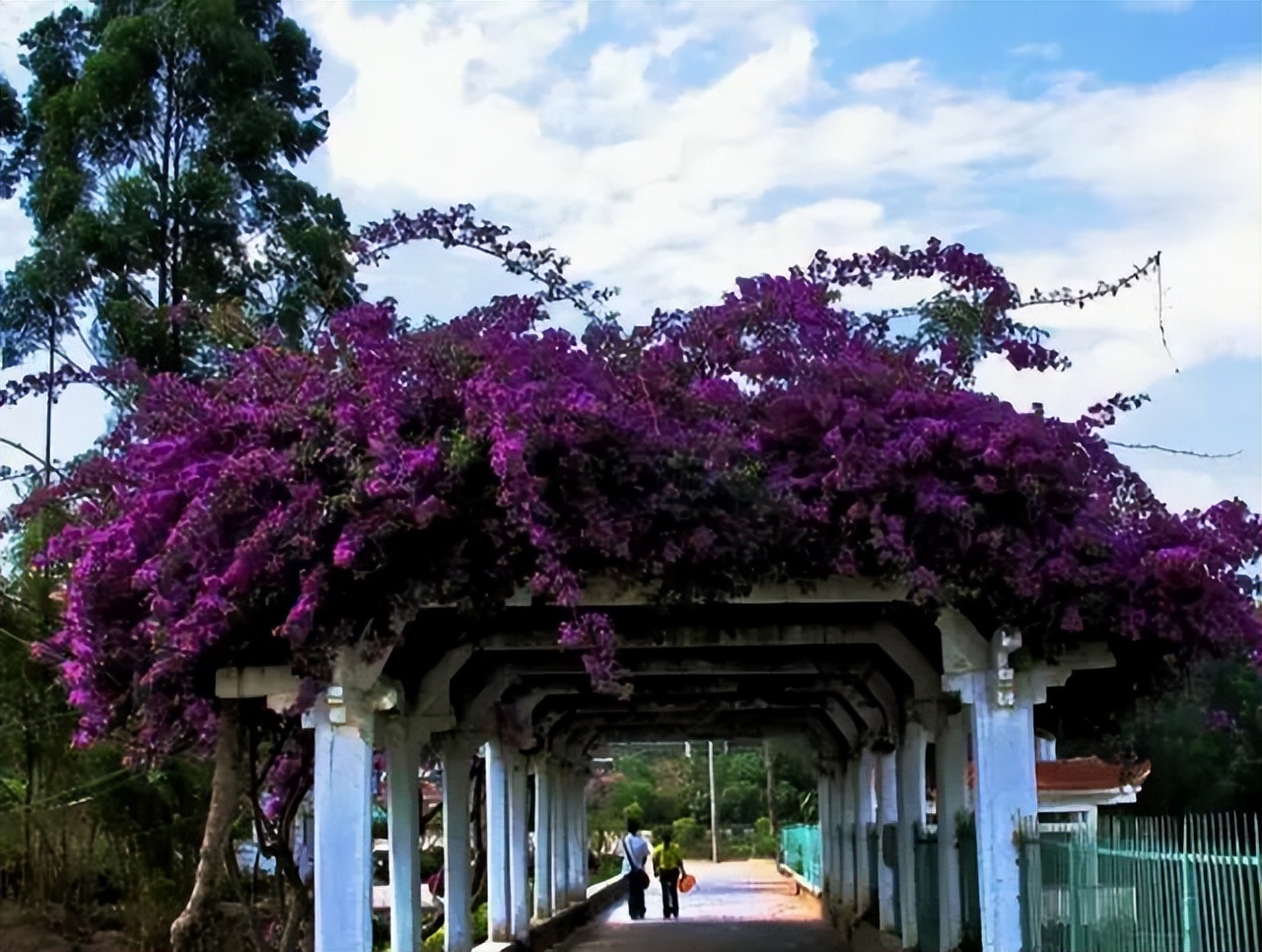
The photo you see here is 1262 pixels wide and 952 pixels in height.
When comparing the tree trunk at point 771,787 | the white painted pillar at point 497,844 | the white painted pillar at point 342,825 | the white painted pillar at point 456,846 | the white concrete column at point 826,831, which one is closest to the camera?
the white painted pillar at point 342,825

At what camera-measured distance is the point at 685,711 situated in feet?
59.0

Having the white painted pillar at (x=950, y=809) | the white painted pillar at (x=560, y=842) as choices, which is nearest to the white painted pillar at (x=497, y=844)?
the white painted pillar at (x=560, y=842)

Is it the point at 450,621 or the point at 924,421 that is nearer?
the point at 924,421

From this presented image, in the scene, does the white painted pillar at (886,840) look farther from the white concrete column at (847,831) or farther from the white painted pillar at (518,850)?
the white painted pillar at (518,850)

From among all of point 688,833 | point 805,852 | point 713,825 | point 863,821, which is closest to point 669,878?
point 863,821

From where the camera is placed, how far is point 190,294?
15625 mm

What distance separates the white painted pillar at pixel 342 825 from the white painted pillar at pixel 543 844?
11.7 m

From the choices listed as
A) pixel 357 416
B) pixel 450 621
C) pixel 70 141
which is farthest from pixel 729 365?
pixel 70 141

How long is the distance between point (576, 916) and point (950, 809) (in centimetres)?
1238

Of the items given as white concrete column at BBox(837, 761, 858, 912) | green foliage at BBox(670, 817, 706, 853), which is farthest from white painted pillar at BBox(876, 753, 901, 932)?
green foliage at BBox(670, 817, 706, 853)

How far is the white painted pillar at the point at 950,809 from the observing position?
1157cm

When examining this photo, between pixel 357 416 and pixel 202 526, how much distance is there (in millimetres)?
923

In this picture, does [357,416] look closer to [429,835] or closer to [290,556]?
[290,556]

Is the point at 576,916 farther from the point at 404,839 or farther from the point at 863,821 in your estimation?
the point at 404,839
